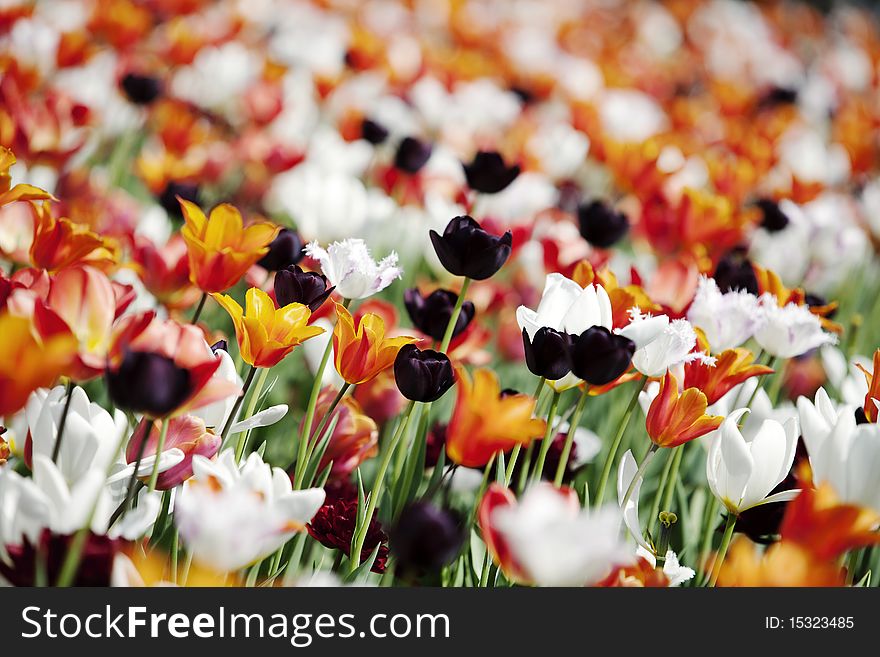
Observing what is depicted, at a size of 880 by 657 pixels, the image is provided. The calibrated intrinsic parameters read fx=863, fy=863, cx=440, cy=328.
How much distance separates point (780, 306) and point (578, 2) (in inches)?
214

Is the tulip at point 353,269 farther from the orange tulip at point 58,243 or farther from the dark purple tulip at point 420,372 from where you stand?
the orange tulip at point 58,243

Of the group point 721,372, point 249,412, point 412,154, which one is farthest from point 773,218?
point 249,412

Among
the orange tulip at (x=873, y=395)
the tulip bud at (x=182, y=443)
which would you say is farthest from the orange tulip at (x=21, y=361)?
the orange tulip at (x=873, y=395)

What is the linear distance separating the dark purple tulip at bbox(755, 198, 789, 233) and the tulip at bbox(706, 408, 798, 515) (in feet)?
3.57

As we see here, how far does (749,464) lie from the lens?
913mm

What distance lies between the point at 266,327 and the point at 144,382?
0.20 metres

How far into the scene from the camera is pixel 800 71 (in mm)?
4934

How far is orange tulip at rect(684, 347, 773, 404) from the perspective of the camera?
0.98 meters

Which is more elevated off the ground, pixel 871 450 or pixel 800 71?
pixel 800 71

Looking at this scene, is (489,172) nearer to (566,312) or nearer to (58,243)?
(566,312)

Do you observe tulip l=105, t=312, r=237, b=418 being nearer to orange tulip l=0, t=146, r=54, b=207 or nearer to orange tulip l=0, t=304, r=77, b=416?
orange tulip l=0, t=304, r=77, b=416

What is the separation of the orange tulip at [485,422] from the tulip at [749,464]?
223mm
